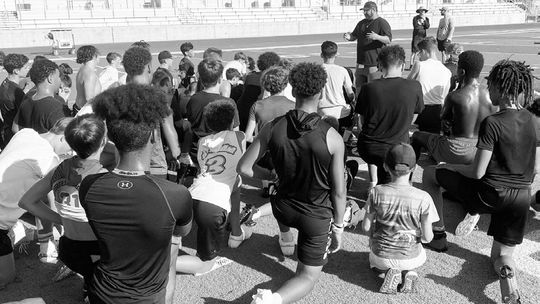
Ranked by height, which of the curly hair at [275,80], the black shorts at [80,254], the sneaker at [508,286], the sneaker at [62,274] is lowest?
the sneaker at [62,274]

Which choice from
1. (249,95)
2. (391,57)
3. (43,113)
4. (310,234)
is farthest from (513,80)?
(43,113)

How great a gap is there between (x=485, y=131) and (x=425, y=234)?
95 cm

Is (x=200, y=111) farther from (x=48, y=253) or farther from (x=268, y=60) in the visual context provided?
(x=48, y=253)

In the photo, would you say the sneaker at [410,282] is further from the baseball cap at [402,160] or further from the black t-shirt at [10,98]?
the black t-shirt at [10,98]

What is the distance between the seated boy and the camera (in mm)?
3953

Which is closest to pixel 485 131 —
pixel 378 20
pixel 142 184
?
pixel 142 184

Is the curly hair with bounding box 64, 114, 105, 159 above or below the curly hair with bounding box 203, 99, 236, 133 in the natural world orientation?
above

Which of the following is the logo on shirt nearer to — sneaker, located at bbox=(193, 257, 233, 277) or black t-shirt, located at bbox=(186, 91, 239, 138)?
sneaker, located at bbox=(193, 257, 233, 277)

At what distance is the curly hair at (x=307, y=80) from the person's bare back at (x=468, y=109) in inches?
79.9

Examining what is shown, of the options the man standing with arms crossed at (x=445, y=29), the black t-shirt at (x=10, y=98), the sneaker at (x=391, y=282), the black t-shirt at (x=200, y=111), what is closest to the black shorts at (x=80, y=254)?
the black t-shirt at (x=200, y=111)

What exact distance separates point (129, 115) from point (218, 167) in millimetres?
1839

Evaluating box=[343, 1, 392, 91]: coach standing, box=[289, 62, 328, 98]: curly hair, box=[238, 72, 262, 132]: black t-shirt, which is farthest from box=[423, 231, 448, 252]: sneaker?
box=[343, 1, 392, 91]: coach standing

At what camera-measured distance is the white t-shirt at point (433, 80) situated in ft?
22.7

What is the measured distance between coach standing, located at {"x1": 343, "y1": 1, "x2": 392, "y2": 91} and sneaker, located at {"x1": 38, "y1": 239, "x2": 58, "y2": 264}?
22.7ft
